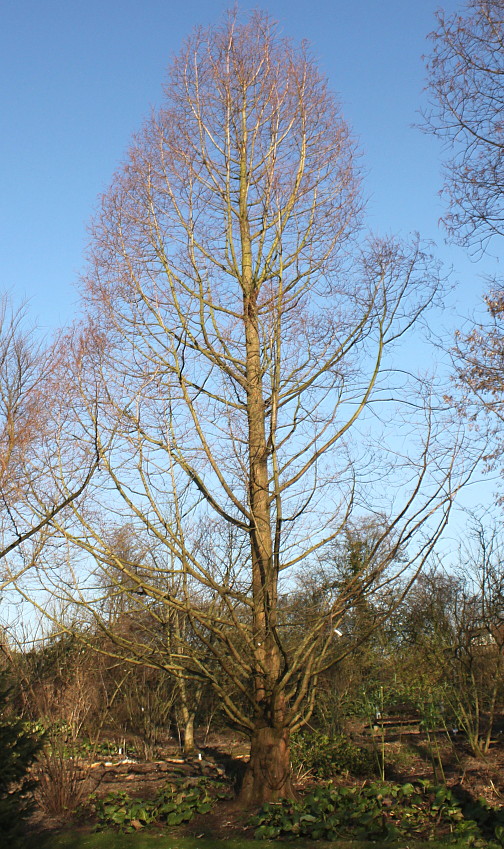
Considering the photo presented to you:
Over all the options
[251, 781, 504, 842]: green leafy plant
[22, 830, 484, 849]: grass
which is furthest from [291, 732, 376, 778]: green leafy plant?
[22, 830, 484, 849]: grass

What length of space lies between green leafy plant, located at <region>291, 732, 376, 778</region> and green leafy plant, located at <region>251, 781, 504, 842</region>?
125cm

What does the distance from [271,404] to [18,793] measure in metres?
4.19

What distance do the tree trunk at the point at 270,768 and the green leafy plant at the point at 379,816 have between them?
149 mm

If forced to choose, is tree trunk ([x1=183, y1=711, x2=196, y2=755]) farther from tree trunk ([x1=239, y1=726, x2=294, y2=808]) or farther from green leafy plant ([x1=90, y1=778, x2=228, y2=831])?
tree trunk ([x1=239, y1=726, x2=294, y2=808])

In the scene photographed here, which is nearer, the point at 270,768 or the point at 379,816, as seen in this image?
the point at 379,816

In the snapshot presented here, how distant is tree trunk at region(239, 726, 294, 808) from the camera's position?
6.47 m

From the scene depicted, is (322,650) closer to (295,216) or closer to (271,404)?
(271,404)

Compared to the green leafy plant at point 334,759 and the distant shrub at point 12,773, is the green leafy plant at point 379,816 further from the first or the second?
the distant shrub at point 12,773

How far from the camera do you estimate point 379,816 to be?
613 cm

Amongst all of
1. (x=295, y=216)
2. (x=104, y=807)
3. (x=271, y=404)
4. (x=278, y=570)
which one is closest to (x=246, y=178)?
(x=295, y=216)

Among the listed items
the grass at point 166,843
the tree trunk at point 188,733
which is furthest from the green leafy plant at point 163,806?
the tree trunk at point 188,733

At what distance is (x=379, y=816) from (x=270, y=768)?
3.45 feet

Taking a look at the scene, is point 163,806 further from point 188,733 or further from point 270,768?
point 188,733

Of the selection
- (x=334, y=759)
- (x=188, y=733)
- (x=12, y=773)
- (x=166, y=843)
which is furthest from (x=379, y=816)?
(x=188, y=733)
